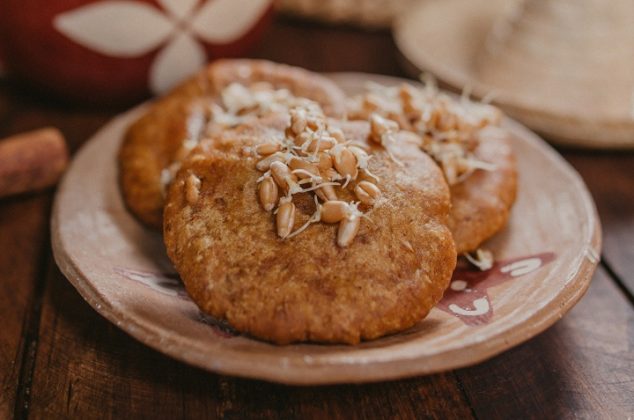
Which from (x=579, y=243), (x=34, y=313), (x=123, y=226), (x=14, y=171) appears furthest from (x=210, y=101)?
(x=579, y=243)

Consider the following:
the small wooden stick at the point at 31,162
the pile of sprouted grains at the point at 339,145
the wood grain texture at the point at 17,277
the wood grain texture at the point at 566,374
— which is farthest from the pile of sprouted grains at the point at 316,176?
the small wooden stick at the point at 31,162

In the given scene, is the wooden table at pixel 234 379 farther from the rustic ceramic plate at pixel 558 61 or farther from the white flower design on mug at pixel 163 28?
the rustic ceramic plate at pixel 558 61

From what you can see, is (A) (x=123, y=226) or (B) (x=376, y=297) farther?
(A) (x=123, y=226)

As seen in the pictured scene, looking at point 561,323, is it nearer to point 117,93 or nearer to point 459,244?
point 459,244

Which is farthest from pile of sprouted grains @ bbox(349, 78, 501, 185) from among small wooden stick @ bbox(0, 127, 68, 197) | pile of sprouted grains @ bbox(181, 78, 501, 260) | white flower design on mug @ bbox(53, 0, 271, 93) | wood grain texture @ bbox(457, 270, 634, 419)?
small wooden stick @ bbox(0, 127, 68, 197)

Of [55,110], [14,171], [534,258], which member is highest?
[534,258]

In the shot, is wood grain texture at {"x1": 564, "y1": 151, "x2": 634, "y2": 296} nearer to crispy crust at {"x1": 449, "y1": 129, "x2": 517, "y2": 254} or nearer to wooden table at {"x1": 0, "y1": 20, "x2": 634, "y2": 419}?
wooden table at {"x1": 0, "y1": 20, "x2": 634, "y2": 419}

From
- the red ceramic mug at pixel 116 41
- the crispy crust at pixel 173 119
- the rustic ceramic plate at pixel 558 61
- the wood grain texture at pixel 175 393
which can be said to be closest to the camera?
the wood grain texture at pixel 175 393
